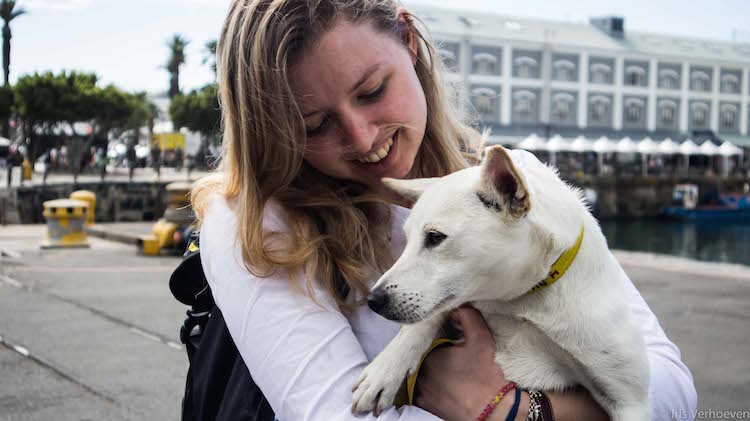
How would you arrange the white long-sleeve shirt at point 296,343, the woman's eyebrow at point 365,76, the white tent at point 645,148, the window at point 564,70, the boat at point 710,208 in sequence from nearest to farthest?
the white long-sleeve shirt at point 296,343 → the woman's eyebrow at point 365,76 → the boat at point 710,208 → the white tent at point 645,148 → the window at point 564,70

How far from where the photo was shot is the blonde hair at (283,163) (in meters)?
1.62

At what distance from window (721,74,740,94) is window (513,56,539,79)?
15231mm

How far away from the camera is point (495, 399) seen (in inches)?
59.2

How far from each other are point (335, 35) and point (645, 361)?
1090 mm

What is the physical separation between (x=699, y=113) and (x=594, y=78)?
30.2 ft

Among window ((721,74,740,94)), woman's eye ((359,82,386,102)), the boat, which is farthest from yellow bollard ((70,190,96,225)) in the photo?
window ((721,74,740,94))

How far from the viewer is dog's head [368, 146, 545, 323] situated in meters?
1.59

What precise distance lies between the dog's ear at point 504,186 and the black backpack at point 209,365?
0.70 meters

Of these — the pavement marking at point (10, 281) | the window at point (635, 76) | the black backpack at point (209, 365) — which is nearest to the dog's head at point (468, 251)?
the black backpack at point (209, 365)

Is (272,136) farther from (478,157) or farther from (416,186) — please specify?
(478,157)

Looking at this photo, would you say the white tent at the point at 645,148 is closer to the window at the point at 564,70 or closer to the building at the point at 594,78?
the building at the point at 594,78

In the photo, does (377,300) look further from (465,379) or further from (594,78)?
(594,78)

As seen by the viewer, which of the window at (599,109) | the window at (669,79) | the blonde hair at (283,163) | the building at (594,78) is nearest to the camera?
the blonde hair at (283,163)

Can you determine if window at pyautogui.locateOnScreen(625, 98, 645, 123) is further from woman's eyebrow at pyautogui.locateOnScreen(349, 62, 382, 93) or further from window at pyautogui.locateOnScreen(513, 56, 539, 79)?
woman's eyebrow at pyautogui.locateOnScreen(349, 62, 382, 93)
